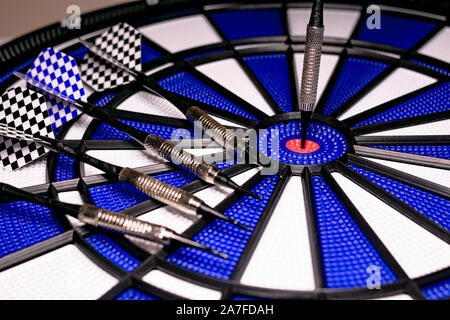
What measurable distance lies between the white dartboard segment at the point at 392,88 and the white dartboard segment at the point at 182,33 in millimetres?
743

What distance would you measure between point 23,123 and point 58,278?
58 centimetres

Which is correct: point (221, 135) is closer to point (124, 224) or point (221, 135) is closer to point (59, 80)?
point (124, 224)

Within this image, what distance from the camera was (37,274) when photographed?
1.31m

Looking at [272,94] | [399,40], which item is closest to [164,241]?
[272,94]

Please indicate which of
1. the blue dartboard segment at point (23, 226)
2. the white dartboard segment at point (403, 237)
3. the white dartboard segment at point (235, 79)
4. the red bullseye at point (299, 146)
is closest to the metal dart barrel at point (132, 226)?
the blue dartboard segment at point (23, 226)

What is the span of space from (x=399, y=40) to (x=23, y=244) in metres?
1.71

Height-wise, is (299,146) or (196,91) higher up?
(196,91)

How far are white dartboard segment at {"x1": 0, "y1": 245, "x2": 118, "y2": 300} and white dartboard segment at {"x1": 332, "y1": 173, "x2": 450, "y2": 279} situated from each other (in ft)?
2.29

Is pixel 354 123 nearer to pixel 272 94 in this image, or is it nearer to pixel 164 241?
pixel 272 94

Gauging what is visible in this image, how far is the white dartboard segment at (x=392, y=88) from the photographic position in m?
1.87

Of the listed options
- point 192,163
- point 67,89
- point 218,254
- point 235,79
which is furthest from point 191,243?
point 235,79

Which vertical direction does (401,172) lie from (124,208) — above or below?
above

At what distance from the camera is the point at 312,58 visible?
150cm

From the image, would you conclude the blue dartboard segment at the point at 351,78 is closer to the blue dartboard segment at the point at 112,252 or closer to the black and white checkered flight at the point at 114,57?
the black and white checkered flight at the point at 114,57
